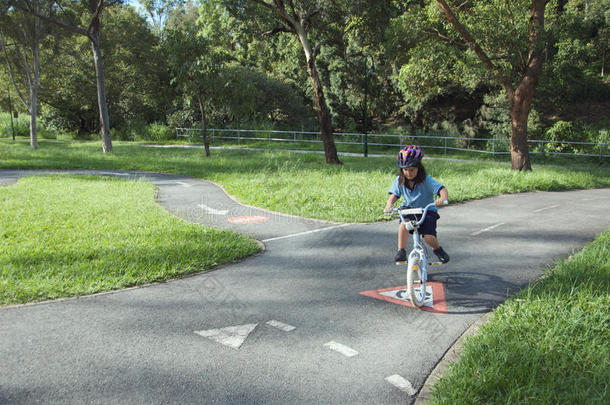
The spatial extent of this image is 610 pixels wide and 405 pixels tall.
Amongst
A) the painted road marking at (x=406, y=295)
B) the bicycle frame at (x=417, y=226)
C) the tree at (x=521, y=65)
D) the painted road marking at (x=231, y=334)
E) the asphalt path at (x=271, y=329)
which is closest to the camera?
the asphalt path at (x=271, y=329)

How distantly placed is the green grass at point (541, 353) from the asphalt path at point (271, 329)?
0.34 m

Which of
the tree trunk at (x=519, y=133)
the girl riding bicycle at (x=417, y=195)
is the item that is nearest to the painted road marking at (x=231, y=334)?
the girl riding bicycle at (x=417, y=195)

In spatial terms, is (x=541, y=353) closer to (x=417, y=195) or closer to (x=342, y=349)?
(x=342, y=349)

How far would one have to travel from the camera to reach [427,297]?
17.1ft

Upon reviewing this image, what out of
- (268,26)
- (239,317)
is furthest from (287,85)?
(239,317)

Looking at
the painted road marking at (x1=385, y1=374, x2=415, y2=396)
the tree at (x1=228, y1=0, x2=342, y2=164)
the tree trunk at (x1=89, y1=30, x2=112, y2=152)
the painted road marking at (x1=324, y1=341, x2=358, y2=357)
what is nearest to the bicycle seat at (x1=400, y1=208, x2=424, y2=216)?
the painted road marking at (x1=324, y1=341, x2=358, y2=357)

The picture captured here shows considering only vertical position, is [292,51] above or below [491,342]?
above

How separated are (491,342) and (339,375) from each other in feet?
4.37

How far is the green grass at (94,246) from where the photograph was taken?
18.3ft

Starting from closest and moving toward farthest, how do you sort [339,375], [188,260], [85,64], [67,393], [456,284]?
[67,393]
[339,375]
[456,284]
[188,260]
[85,64]

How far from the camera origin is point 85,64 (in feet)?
127

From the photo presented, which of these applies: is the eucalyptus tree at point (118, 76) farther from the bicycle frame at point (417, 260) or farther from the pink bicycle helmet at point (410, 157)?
the bicycle frame at point (417, 260)

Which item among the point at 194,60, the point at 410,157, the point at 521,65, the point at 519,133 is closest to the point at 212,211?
the point at 410,157

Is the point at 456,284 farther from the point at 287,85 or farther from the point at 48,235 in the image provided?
the point at 287,85
